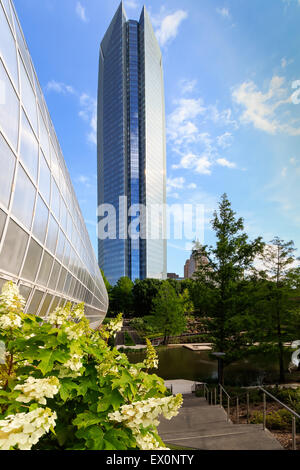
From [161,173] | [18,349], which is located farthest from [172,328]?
[161,173]

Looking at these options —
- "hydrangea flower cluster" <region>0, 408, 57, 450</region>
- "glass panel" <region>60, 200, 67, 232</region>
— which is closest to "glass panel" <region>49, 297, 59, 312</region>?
"glass panel" <region>60, 200, 67, 232</region>

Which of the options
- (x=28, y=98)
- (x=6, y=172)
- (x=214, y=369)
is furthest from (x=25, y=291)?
(x=214, y=369)

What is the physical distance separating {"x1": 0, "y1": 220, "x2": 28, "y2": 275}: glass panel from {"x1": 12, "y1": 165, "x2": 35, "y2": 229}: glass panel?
0.80 ft

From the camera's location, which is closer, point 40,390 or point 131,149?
point 40,390

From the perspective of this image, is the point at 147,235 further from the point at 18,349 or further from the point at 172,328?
the point at 18,349

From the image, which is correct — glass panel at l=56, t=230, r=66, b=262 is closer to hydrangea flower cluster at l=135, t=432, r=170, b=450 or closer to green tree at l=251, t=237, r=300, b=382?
hydrangea flower cluster at l=135, t=432, r=170, b=450

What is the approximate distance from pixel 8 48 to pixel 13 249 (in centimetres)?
355

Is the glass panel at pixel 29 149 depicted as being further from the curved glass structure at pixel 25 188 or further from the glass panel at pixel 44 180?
the glass panel at pixel 44 180

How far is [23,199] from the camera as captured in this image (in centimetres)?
530

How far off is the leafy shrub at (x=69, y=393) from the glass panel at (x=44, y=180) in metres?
4.30

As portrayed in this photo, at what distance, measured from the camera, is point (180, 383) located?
17062mm

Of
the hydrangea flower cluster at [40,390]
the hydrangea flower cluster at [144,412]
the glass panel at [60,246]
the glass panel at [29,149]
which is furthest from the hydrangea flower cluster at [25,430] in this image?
the glass panel at [60,246]

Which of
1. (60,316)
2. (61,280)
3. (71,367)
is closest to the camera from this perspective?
(71,367)

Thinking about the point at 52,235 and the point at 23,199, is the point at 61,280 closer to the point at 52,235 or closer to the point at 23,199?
the point at 52,235
